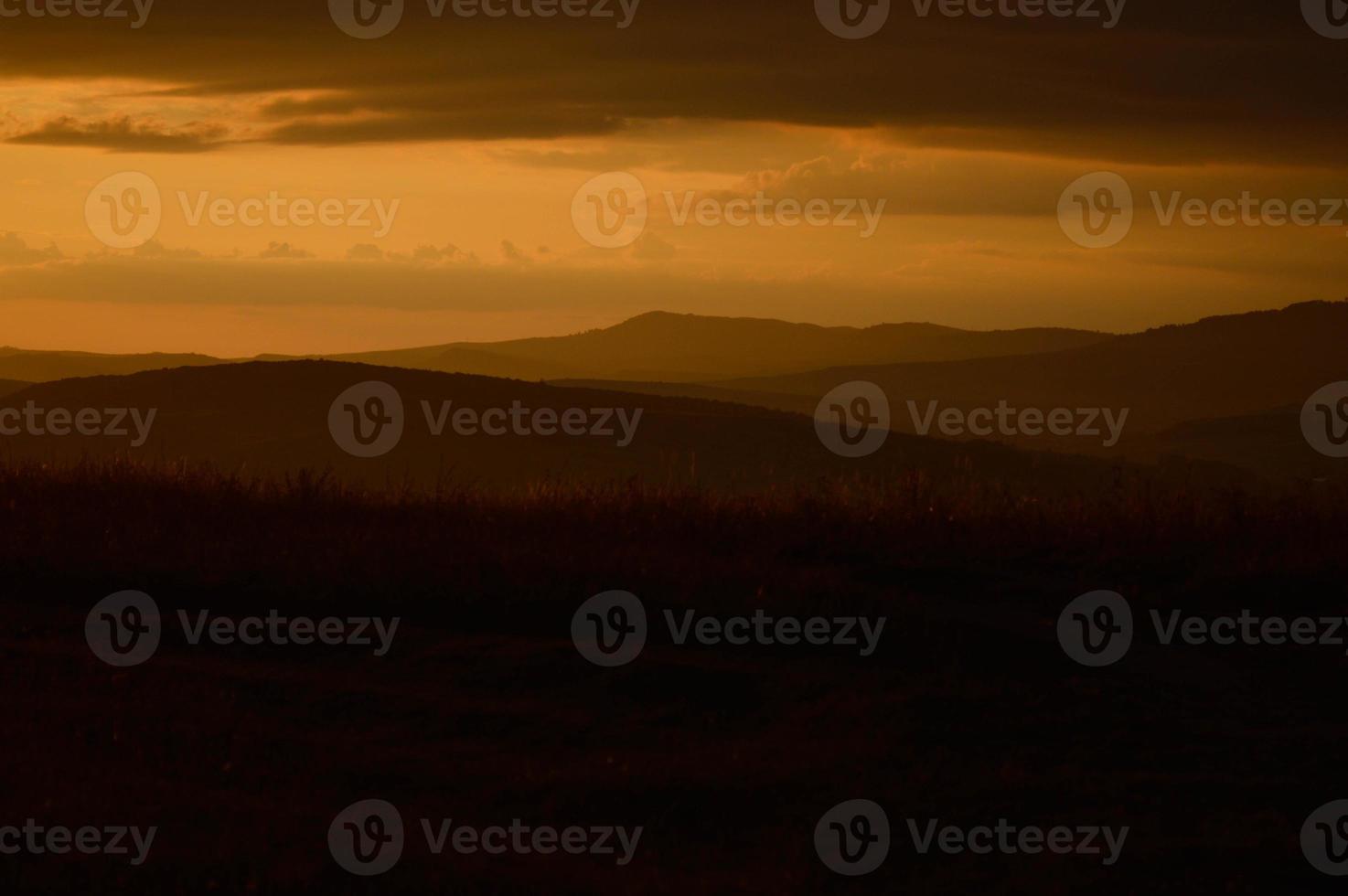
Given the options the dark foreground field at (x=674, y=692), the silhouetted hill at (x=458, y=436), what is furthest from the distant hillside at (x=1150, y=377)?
the dark foreground field at (x=674, y=692)

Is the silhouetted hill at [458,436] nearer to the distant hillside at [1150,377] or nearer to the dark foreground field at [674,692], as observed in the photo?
the dark foreground field at [674,692]

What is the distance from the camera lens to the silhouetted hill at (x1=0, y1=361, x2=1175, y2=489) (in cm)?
4641

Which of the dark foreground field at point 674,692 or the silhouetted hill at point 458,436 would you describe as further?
the silhouetted hill at point 458,436

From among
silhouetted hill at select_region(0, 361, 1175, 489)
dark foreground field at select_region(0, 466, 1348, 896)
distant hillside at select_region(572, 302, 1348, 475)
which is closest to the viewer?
dark foreground field at select_region(0, 466, 1348, 896)

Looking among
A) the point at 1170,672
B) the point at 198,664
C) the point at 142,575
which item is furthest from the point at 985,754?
the point at 142,575

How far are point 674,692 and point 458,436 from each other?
144 ft

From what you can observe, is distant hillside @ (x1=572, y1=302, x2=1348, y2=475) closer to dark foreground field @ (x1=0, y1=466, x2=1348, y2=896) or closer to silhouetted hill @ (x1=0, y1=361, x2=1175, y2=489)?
silhouetted hill @ (x1=0, y1=361, x2=1175, y2=489)

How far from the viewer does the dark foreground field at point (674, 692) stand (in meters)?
6.49

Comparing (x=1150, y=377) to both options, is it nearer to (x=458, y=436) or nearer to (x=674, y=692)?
(x=458, y=436)

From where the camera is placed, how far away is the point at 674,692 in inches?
345

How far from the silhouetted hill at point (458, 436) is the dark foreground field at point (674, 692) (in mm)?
28712

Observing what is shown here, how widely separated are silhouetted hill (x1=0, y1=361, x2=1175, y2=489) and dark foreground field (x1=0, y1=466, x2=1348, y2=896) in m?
28.7

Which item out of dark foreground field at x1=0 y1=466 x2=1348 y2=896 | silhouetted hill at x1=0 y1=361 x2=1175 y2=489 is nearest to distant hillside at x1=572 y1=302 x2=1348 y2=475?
silhouetted hill at x1=0 y1=361 x2=1175 y2=489

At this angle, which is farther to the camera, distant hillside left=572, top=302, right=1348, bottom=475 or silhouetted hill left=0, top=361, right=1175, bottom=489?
distant hillside left=572, top=302, right=1348, bottom=475
